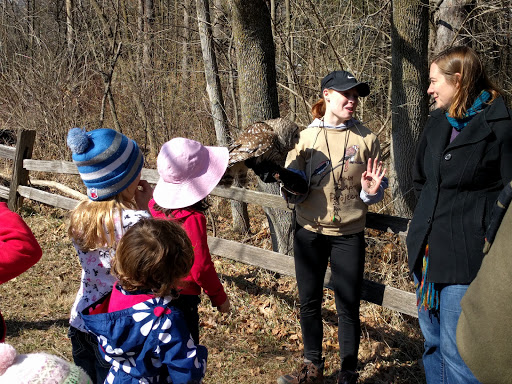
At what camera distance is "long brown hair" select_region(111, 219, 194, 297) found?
2.01 meters

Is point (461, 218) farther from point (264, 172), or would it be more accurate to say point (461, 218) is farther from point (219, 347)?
point (219, 347)

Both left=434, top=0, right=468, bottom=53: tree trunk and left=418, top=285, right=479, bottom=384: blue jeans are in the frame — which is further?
left=434, top=0, right=468, bottom=53: tree trunk

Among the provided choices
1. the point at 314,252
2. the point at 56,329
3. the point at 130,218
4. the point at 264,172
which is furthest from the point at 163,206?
the point at 56,329

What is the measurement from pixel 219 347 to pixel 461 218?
255 centimetres

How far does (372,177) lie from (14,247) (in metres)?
1.99

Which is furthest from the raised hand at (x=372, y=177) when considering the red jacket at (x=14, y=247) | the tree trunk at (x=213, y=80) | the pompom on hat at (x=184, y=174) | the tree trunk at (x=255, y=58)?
the tree trunk at (x=213, y=80)

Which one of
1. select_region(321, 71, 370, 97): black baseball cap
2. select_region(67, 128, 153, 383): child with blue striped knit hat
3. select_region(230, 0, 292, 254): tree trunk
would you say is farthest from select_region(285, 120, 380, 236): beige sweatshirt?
select_region(230, 0, 292, 254): tree trunk

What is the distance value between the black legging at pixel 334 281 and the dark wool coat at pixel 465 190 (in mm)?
665

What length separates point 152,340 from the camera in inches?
80.3

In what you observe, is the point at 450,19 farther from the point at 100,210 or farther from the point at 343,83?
the point at 100,210

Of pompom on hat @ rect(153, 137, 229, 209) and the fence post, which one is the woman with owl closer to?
pompom on hat @ rect(153, 137, 229, 209)

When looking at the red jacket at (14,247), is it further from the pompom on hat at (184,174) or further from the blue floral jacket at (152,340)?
the pompom on hat at (184,174)

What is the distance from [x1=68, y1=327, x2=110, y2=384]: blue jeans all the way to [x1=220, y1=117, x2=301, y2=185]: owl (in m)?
1.15

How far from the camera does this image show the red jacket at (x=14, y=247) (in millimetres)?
1988
